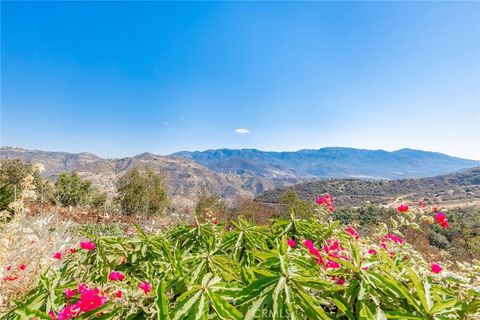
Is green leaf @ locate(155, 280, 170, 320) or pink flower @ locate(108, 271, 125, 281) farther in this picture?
pink flower @ locate(108, 271, 125, 281)

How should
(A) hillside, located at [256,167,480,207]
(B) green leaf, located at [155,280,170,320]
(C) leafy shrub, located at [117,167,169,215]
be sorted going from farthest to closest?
(A) hillside, located at [256,167,480,207] → (C) leafy shrub, located at [117,167,169,215] → (B) green leaf, located at [155,280,170,320]

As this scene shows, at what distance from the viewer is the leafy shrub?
21.0 meters

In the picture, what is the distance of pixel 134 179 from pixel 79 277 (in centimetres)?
2138

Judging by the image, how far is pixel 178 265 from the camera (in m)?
1.43

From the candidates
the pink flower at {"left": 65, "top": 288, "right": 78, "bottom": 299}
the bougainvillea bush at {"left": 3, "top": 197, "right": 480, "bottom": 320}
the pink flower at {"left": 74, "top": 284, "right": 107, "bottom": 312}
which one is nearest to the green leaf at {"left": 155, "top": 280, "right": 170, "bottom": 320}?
the bougainvillea bush at {"left": 3, "top": 197, "right": 480, "bottom": 320}

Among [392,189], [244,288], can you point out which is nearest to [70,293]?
[244,288]

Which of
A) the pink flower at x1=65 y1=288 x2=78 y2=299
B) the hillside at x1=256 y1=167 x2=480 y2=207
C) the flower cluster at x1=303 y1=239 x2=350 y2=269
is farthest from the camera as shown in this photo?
the hillside at x1=256 y1=167 x2=480 y2=207

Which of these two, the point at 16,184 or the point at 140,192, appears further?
the point at 140,192

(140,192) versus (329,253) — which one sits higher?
(329,253)

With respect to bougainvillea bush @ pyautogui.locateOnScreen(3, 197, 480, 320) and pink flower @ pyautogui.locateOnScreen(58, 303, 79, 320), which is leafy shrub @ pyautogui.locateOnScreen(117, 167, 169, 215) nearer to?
bougainvillea bush @ pyautogui.locateOnScreen(3, 197, 480, 320)

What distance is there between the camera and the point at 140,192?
21.5m

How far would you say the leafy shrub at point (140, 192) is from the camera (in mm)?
21000

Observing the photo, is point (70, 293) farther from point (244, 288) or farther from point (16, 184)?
point (16, 184)

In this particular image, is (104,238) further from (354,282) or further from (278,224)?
(354,282)
